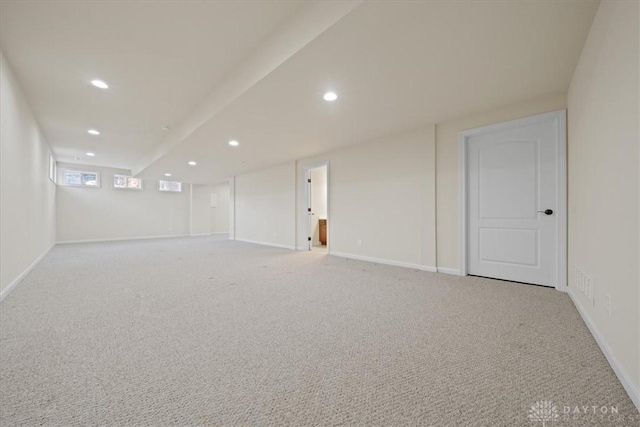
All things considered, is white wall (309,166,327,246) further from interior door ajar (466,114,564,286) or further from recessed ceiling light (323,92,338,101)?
interior door ajar (466,114,564,286)

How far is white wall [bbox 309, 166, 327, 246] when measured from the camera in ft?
23.7

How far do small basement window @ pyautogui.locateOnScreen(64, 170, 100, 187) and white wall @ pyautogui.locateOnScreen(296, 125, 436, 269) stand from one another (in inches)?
316

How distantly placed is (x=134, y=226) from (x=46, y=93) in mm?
7052

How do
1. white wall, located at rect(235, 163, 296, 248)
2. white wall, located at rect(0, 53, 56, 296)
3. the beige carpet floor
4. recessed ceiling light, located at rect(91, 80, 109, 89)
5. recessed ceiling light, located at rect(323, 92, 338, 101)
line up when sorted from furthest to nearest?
white wall, located at rect(235, 163, 296, 248) < recessed ceiling light, located at rect(91, 80, 109, 89) < recessed ceiling light, located at rect(323, 92, 338, 101) < white wall, located at rect(0, 53, 56, 296) < the beige carpet floor

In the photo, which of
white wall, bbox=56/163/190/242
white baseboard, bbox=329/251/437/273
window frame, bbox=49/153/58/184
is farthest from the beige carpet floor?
white wall, bbox=56/163/190/242

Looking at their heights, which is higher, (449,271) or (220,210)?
(220,210)

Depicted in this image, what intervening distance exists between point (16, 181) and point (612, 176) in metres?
5.71

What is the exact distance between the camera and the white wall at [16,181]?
2637 millimetres

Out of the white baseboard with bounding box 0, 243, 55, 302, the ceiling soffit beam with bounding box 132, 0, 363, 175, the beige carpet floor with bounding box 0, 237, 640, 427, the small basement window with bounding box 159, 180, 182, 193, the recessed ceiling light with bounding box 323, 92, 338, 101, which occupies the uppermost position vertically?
the ceiling soffit beam with bounding box 132, 0, 363, 175

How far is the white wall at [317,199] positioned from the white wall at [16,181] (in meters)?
5.29

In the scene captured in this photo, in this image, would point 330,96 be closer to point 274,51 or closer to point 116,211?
point 274,51

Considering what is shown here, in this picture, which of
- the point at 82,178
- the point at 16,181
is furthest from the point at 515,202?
the point at 82,178

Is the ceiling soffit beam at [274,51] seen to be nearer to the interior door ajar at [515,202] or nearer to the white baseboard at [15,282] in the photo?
the interior door ajar at [515,202]

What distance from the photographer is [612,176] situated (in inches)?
59.5
